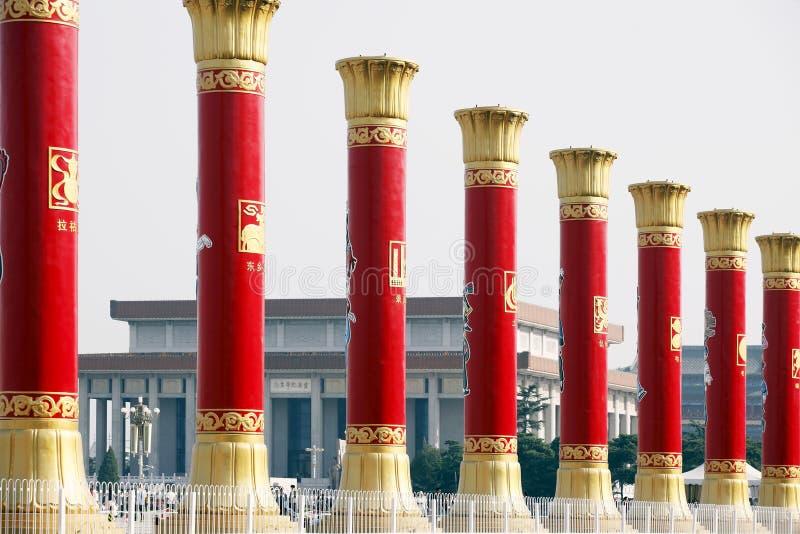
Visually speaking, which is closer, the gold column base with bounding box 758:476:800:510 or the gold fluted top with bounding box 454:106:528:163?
the gold fluted top with bounding box 454:106:528:163

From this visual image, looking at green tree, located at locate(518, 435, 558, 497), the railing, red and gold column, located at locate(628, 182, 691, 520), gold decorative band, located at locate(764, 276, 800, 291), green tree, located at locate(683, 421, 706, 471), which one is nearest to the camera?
the railing

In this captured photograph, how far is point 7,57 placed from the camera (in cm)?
2755

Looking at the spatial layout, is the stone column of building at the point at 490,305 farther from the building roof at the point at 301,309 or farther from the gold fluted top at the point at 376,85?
the building roof at the point at 301,309

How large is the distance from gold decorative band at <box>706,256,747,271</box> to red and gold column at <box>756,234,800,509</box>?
2689 millimetres

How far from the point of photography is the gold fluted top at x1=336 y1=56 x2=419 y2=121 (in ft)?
123

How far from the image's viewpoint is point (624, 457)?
83375 millimetres

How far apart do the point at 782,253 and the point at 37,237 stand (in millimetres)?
35164

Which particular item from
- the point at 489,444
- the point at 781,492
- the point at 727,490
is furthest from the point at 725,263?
the point at 489,444

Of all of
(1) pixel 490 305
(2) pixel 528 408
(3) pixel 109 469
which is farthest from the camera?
(2) pixel 528 408

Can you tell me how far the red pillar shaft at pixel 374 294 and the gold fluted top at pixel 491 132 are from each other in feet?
17.7

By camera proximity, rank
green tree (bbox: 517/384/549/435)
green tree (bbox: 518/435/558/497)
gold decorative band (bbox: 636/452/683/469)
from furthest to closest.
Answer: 1. green tree (bbox: 517/384/549/435)
2. green tree (bbox: 518/435/558/497)
3. gold decorative band (bbox: 636/452/683/469)

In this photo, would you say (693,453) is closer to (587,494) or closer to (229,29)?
(587,494)

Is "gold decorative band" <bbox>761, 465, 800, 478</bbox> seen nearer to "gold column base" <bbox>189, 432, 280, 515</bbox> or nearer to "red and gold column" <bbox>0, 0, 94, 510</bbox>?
"gold column base" <bbox>189, 432, 280, 515</bbox>

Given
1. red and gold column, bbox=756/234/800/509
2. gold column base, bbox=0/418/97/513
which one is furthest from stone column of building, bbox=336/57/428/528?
red and gold column, bbox=756/234/800/509
